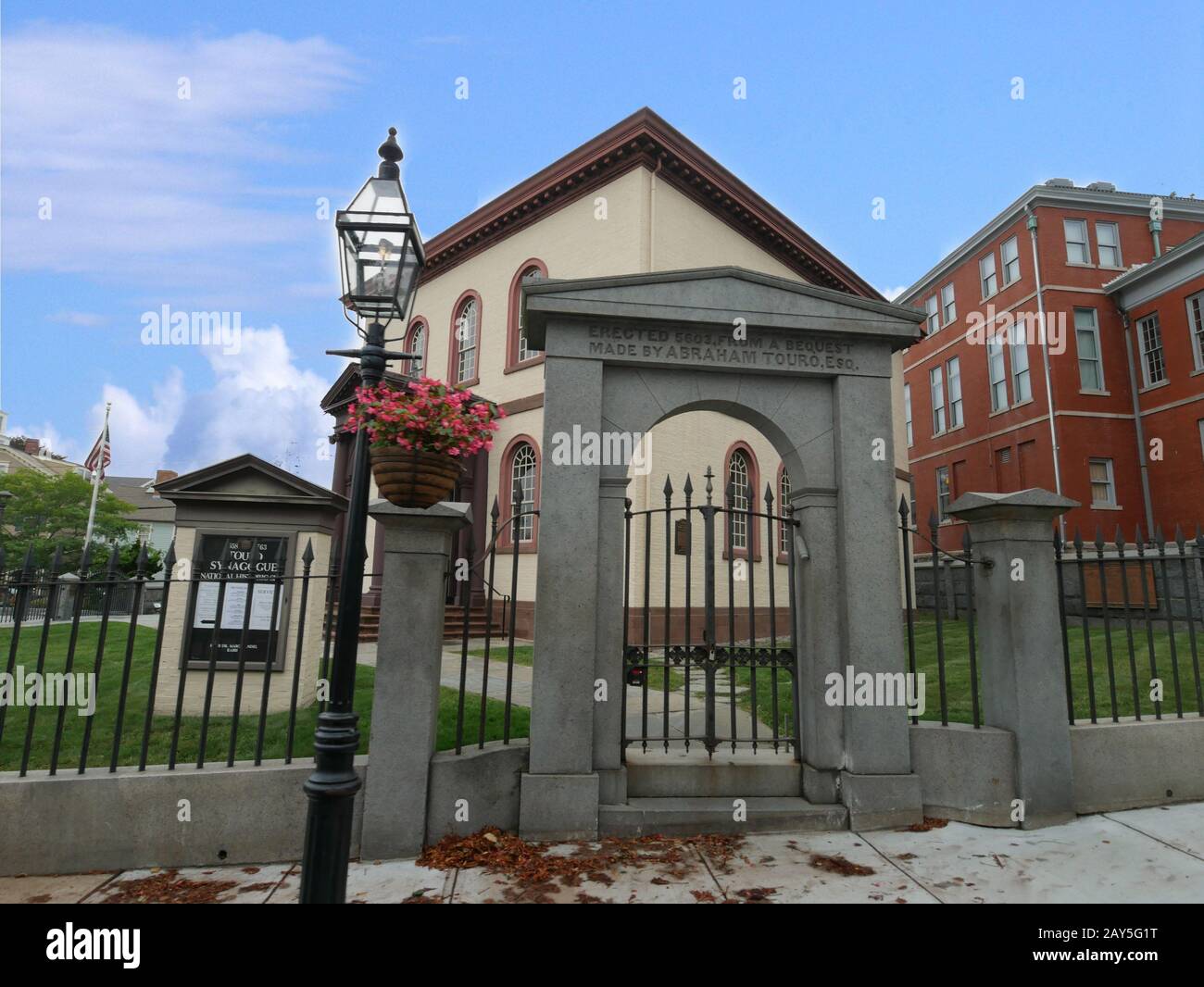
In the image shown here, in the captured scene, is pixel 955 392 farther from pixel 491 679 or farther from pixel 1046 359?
pixel 491 679

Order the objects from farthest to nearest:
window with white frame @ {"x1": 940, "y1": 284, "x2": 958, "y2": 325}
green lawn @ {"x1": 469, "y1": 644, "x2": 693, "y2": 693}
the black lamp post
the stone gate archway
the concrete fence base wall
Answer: window with white frame @ {"x1": 940, "y1": 284, "x2": 958, "y2": 325}, green lawn @ {"x1": 469, "y1": 644, "x2": 693, "y2": 693}, the stone gate archway, the concrete fence base wall, the black lamp post

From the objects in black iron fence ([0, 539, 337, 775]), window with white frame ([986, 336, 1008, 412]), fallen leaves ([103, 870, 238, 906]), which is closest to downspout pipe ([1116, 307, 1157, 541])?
window with white frame ([986, 336, 1008, 412])

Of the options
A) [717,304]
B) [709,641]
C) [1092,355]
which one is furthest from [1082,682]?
[1092,355]

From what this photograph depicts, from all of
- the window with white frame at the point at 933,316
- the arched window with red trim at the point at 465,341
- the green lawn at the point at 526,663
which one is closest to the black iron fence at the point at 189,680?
the green lawn at the point at 526,663

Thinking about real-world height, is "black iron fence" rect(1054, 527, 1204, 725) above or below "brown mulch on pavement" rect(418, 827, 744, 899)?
above

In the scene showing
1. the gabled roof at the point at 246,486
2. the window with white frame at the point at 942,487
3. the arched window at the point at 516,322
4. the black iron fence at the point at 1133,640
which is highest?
the arched window at the point at 516,322

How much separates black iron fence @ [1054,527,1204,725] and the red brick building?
4.41 metres

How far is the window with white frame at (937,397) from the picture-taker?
96.3ft

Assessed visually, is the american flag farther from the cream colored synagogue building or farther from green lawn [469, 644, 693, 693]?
green lawn [469, 644, 693, 693]

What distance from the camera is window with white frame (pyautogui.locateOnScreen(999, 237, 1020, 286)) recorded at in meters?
24.8

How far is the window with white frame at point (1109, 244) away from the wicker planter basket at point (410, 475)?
2790 cm

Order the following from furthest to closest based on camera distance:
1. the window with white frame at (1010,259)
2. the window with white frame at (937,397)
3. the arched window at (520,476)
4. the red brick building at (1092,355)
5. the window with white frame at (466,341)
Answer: the window with white frame at (937,397) < the window with white frame at (1010,259) < the red brick building at (1092,355) < the window with white frame at (466,341) < the arched window at (520,476)

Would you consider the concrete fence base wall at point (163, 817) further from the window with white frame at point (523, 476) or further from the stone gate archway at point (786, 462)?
the window with white frame at point (523, 476)
